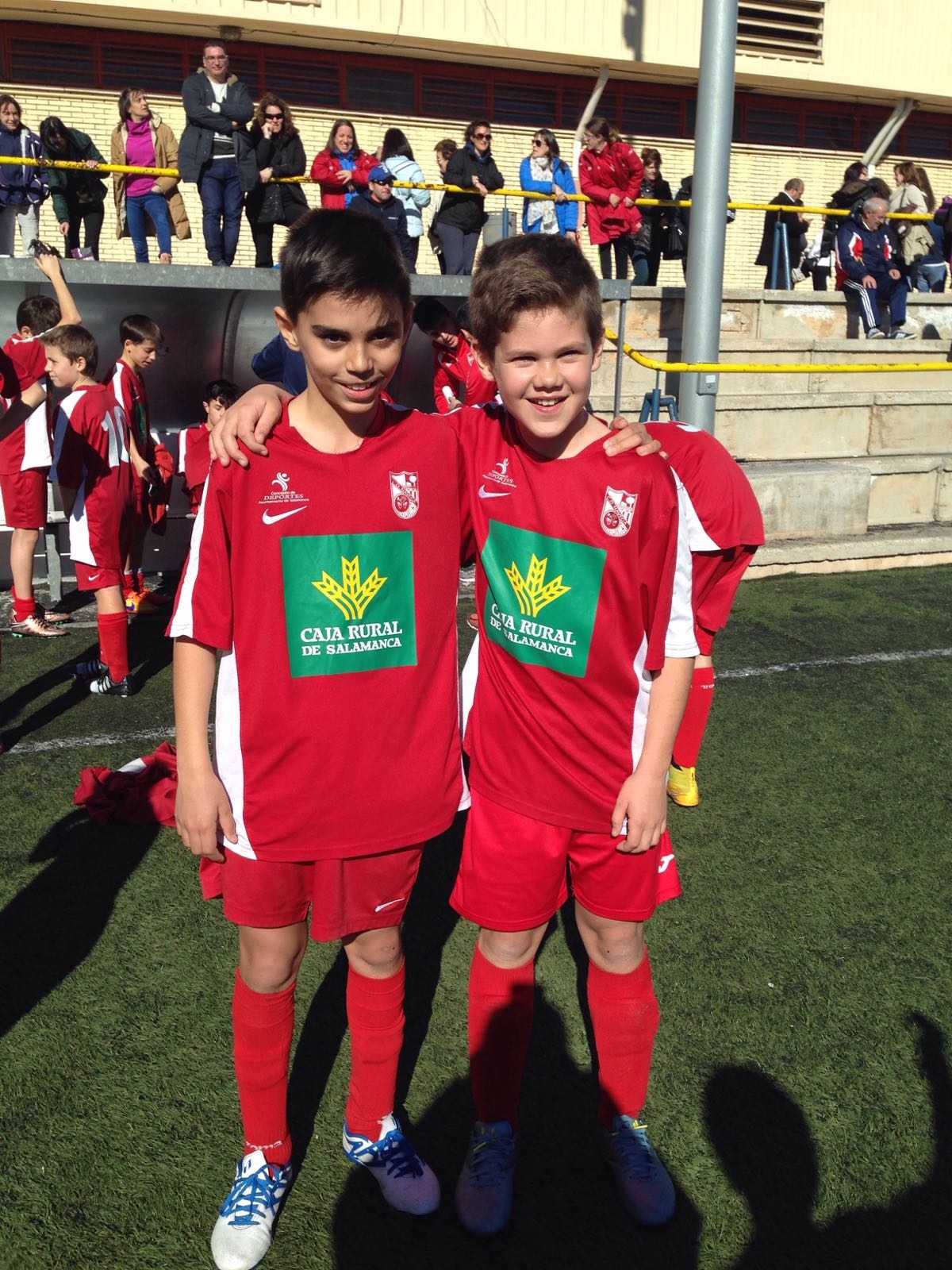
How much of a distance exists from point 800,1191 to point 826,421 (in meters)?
8.58

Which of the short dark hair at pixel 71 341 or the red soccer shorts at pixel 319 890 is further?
the short dark hair at pixel 71 341

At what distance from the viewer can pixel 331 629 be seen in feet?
6.57

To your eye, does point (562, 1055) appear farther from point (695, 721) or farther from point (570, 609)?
point (695, 721)

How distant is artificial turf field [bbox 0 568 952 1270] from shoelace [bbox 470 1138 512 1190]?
0.10 metres

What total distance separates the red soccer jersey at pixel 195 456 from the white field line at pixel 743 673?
232 cm

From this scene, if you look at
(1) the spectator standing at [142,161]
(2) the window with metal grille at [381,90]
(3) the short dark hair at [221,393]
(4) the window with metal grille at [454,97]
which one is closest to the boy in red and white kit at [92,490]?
(3) the short dark hair at [221,393]

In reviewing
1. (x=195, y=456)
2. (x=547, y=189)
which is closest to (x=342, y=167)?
(x=547, y=189)

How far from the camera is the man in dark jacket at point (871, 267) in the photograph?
11.8 meters

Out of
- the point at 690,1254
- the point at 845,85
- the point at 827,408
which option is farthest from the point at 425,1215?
the point at 845,85

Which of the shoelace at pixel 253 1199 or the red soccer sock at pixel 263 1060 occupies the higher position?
the red soccer sock at pixel 263 1060

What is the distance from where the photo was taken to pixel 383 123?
16094mm

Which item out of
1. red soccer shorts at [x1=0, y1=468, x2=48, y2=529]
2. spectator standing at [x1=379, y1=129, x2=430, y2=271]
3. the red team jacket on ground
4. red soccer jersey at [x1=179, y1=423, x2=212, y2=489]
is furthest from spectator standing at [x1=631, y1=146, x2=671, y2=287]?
red soccer shorts at [x1=0, y1=468, x2=48, y2=529]

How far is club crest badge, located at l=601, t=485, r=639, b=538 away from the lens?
202 cm

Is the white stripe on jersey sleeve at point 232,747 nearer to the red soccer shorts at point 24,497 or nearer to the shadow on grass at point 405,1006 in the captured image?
the shadow on grass at point 405,1006
